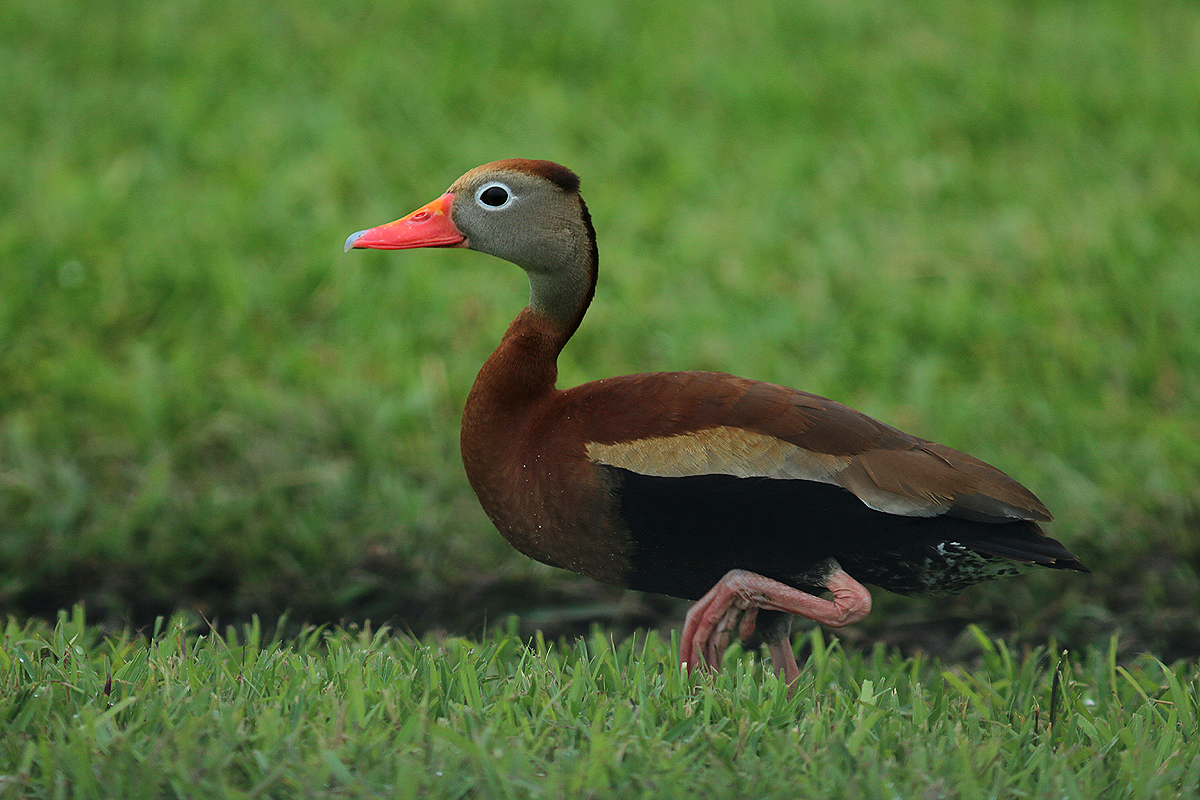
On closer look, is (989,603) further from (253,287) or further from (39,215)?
(39,215)

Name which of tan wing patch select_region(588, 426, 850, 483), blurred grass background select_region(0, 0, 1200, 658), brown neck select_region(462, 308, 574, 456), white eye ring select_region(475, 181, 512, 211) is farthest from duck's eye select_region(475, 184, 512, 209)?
blurred grass background select_region(0, 0, 1200, 658)

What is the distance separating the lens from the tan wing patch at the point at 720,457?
8.71ft

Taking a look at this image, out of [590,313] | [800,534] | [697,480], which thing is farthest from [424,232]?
[590,313]

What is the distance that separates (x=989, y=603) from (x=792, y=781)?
6.52 feet

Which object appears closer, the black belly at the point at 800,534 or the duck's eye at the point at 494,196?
the black belly at the point at 800,534

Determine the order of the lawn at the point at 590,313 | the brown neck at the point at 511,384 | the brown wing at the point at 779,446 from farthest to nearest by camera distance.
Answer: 1. the lawn at the point at 590,313
2. the brown neck at the point at 511,384
3. the brown wing at the point at 779,446

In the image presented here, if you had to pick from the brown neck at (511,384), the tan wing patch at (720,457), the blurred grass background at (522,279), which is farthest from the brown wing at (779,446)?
the blurred grass background at (522,279)

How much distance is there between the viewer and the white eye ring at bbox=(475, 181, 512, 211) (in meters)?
2.88

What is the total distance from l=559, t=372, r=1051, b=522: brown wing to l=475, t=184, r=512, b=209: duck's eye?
1.60 ft

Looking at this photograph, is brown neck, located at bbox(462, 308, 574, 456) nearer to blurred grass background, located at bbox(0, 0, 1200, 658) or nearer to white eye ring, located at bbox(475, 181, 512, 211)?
white eye ring, located at bbox(475, 181, 512, 211)

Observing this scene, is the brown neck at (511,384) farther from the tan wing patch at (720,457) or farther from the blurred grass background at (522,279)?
the blurred grass background at (522,279)

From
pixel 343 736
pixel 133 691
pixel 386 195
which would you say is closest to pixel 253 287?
pixel 386 195

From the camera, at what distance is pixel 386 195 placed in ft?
20.5

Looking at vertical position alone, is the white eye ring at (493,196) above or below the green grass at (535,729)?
above
